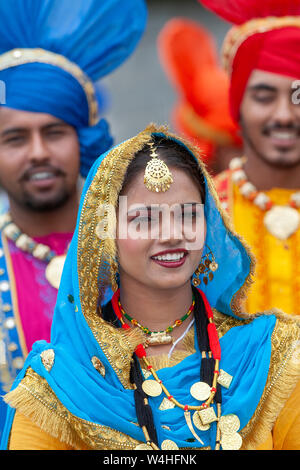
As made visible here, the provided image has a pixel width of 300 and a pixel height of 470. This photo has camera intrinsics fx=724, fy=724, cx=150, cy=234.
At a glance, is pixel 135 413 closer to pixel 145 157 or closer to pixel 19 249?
pixel 145 157

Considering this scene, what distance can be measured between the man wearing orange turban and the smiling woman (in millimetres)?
1322

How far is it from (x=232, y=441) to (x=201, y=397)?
17 centimetres

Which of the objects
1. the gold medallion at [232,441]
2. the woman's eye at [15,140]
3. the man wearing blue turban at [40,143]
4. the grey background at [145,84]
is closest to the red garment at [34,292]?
the man wearing blue turban at [40,143]

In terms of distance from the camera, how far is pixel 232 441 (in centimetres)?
237

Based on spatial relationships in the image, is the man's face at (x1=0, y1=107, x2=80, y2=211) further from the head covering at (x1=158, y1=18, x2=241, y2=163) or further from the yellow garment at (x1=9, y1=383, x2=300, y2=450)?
the head covering at (x1=158, y1=18, x2=241, y2=163)

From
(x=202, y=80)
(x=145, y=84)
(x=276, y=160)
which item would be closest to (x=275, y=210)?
(x=276, y=160)

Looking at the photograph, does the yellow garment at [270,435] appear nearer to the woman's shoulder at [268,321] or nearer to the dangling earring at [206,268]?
the woman's shoulder at [268,321]

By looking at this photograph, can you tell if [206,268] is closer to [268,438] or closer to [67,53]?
[268,438]

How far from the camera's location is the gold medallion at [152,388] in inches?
95.7

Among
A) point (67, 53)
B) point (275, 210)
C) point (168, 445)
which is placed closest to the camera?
point (168, 445)

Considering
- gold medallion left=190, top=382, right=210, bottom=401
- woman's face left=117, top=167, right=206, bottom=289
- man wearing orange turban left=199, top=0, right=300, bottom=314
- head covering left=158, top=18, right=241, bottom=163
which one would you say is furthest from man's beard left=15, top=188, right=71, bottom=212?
head covering left=158, top=18, right=241, bottom=163

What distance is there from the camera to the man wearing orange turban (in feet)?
12.8
